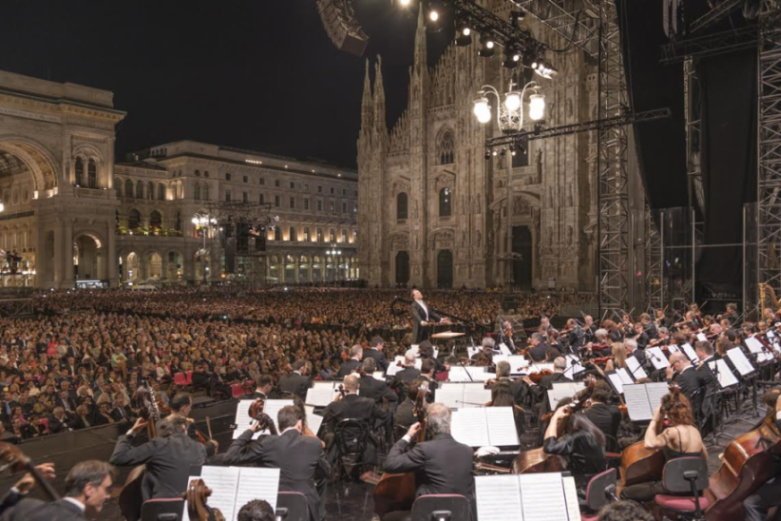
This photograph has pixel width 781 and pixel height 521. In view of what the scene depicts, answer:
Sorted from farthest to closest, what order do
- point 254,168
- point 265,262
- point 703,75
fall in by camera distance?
point 254,168 < point 265,262 < point 703,75

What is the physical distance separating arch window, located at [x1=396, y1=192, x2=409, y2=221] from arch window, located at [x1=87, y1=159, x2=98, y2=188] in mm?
29552

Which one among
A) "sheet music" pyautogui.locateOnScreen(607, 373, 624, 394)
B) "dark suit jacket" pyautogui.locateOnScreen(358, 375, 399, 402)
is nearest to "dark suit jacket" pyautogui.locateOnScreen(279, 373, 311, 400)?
"dark suit jacket" pyautogui.locateOnScreen(358, 375, 399, 402)

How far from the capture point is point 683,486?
482cm

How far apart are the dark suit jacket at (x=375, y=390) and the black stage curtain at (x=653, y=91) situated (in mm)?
12881

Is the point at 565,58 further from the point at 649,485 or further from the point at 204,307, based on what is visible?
the point at 649,485

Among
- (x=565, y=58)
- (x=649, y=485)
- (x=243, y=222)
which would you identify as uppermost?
(x=565, y=58)

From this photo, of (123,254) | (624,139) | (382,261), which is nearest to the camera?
(624,139)

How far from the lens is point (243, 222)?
144 feet

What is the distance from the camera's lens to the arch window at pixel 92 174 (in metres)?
57.5

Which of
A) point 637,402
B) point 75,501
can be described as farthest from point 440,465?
point 637,402

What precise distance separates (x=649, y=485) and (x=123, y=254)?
69646 millimetres

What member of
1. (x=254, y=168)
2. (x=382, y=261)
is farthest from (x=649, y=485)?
(x=254, y=168)

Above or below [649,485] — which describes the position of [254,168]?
above

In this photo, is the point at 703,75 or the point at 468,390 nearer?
the point at 468,390
